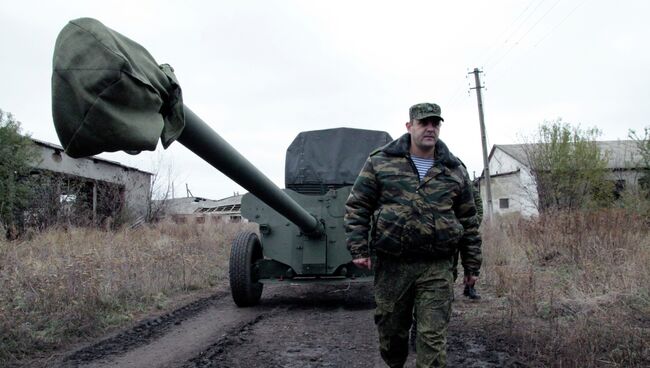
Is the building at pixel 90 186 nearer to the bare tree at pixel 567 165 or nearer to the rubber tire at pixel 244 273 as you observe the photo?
the rubber tire at pixel 244 273

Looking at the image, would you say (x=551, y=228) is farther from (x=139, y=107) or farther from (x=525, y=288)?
(x=139, y=107)

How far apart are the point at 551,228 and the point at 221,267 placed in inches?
245

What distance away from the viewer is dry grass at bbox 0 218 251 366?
4895 mm

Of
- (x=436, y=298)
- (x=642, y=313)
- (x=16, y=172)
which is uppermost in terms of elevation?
(x=16, y=172)

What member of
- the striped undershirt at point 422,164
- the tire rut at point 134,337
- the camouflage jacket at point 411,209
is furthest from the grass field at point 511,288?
the striped undershirt at point 422,164

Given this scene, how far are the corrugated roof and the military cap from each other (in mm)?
19877

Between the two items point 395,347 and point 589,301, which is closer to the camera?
point 395,347

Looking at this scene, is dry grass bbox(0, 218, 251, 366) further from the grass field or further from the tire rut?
the tire rut

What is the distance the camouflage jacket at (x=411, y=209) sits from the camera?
3211mm

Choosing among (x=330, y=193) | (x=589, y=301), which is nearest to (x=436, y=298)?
(x=589, y=301)

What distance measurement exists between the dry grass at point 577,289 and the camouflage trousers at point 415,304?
45.7 inches

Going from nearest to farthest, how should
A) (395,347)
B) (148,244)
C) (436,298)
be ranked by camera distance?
(436,298) < (395,347) < (148,244)

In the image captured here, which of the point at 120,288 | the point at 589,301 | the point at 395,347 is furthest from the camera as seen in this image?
the point at 120,288

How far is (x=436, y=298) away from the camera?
10.4 ft
